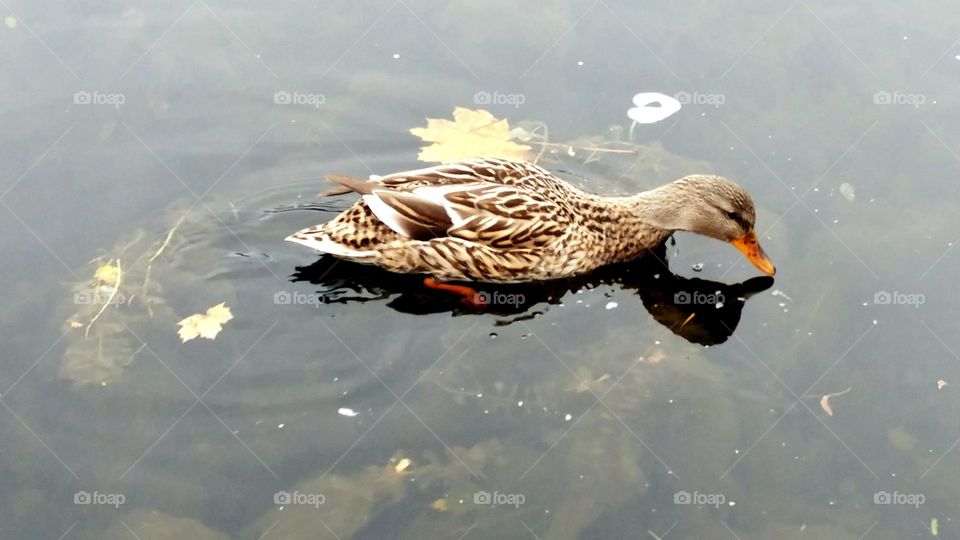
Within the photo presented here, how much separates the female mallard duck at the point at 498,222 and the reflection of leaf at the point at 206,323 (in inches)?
29.5

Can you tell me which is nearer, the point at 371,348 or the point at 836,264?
the point at 371,348

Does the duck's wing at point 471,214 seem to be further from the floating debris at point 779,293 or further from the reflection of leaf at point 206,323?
the floating debris at point 779,293

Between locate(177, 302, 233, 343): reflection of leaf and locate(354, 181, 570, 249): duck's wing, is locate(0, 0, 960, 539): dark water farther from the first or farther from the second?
locate(354, 181, 570, 249): duck's wing

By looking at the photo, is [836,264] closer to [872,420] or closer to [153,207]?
[872,420]

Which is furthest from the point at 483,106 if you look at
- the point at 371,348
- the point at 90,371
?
the point at 90,371

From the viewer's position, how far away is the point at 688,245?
802 centimetres

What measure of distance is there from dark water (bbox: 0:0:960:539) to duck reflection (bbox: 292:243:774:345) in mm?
31

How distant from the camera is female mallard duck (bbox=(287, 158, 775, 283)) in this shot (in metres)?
7.26

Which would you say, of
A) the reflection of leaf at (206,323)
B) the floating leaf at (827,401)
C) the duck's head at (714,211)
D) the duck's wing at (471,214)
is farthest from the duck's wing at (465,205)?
the floating leaf at (827,401)

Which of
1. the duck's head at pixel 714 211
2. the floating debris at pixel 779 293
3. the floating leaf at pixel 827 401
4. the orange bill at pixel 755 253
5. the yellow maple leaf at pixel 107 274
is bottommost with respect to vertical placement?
the floating leaf at pixel 827 401

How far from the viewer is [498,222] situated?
23.9 ft

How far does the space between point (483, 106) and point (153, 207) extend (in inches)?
112

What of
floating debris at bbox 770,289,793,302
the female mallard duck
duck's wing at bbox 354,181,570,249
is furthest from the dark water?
duck's wing at bbox 354,181,570,249

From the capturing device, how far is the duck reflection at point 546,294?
7.23 meters
